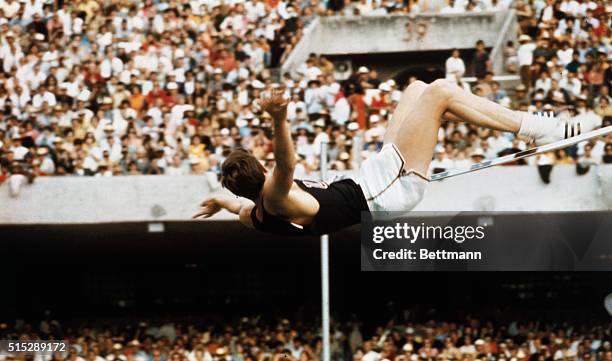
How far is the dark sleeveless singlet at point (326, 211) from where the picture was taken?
5922mm

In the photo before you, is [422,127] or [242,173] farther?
[422,127]

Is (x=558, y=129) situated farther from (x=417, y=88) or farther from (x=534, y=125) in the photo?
(x=417, y=88)

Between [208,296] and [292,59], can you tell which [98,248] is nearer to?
[208,296]

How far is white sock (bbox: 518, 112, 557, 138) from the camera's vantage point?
6.18 meters

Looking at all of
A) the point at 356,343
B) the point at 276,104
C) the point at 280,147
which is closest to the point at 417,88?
the point at 280,147

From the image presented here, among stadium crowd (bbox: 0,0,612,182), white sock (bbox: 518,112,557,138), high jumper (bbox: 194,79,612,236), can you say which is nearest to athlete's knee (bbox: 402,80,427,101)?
high jumper (bbox: 194,79,612,236)

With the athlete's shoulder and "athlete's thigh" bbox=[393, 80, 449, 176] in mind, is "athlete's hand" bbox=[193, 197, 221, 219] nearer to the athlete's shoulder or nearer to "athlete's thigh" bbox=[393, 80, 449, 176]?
the athlete's shoulder

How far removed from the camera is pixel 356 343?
43.4ft

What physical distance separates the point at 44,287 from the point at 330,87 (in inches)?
250

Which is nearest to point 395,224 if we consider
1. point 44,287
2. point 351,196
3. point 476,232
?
point 476,232

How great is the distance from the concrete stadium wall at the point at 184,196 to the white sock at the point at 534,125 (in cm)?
601

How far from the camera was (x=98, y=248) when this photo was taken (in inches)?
618

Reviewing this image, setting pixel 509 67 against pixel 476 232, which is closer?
pixel 476 232

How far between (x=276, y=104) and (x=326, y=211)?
1.11 m
